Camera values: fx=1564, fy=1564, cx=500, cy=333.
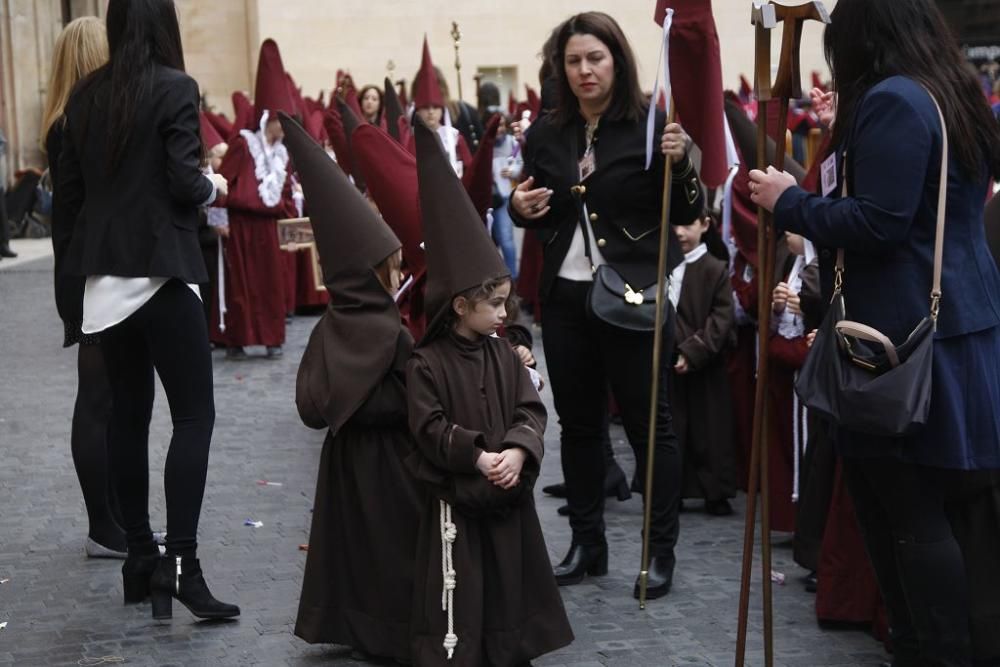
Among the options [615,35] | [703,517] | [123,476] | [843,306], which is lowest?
[703,517]

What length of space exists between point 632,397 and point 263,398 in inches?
195

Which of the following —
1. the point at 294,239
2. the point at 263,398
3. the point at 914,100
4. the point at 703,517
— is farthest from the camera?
the point at 294,239

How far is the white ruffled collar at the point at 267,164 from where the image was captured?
38.4ft

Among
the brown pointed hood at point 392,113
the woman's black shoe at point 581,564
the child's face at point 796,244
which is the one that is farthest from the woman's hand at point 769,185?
the brown pointed hood at point 392,113

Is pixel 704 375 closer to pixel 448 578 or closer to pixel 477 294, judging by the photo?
pixel 477 294

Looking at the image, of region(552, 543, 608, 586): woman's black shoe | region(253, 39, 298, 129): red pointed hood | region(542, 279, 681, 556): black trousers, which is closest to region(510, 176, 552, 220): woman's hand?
region(542, 279, 681, 556): black trousers

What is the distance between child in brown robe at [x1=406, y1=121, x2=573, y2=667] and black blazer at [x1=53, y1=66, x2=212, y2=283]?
83 centimetres

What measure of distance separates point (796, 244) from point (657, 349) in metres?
0.80

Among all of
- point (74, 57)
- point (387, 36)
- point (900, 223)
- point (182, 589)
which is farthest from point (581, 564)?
point (387, 36)

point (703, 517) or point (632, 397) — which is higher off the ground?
point (632, 397)

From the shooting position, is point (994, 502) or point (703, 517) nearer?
point (994, 502)

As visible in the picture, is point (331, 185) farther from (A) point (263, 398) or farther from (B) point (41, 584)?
(A) point (263, 398)

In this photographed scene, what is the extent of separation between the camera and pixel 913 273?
13.3 feet

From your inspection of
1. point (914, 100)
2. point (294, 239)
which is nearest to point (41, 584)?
point (914, 100)
